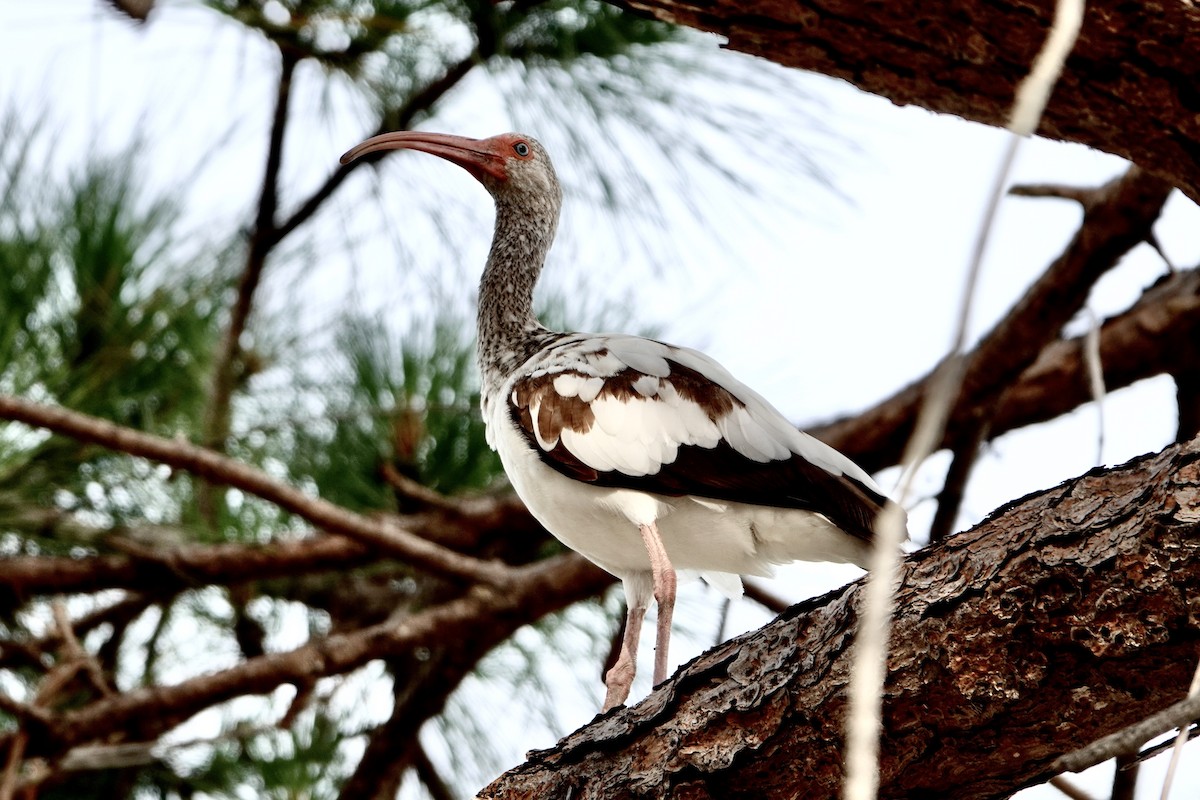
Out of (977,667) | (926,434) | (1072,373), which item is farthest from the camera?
(1072,373)

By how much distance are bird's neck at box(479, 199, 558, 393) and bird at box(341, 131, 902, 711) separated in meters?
0.17

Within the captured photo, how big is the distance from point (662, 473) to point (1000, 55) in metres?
0.99

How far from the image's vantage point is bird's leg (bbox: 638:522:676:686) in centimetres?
250

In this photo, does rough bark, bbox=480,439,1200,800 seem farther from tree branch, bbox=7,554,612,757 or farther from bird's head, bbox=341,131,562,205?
bird's head, bbox=341,131,562,205

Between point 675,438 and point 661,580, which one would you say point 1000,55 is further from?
point 661,580

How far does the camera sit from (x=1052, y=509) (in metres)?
1.58

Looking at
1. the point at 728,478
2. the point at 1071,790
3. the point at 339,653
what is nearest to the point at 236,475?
the point at 339,653

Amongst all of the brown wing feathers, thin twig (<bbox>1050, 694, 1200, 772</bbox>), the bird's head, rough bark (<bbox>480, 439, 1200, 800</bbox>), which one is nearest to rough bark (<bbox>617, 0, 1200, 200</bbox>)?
rough bark (<bbox>480, 439, 1200, 800</bbox>)

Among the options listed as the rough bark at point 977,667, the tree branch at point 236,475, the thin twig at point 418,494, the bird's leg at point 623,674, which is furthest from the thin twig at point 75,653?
the rough bark at point 977,667

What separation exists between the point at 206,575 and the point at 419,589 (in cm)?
86

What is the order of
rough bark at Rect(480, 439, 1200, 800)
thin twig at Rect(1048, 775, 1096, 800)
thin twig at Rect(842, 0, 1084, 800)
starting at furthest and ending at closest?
thin twig at Rect(1048, 775, 1096, 800), rough bark at Rect(480, 439, 1200, 800), thin twig at Rect(842, 0, 1084, 800)

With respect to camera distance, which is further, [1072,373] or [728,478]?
[1072,373]

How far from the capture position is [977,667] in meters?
1.60

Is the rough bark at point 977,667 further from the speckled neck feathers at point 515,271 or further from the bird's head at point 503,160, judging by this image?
the bird's head at point 503,160
